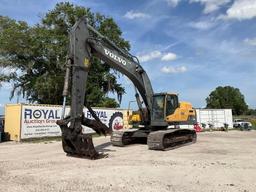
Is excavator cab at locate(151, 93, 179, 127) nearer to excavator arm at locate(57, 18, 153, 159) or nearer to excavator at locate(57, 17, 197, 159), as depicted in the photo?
excavator at locate(57, 17, 197, 159)

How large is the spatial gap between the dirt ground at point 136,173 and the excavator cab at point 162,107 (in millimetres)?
3019

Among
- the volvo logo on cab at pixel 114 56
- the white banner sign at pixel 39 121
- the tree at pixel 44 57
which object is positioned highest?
the tree at pixel 44 57

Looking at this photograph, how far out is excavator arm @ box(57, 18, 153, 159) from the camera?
1273 centimetres

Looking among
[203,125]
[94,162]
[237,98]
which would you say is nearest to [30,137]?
[94,162]

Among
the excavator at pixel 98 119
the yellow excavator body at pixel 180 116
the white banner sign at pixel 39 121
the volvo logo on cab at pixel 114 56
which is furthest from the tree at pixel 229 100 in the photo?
the volvo logo on cab at pixel 114 56

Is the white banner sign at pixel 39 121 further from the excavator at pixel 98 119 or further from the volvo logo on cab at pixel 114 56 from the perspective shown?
the volvo logo on cab at pixel 114 56

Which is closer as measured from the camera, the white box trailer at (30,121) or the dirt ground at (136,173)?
the dirt ground at (136,173)

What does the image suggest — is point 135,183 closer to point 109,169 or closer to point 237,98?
point 109,169

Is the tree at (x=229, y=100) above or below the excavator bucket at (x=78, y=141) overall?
above

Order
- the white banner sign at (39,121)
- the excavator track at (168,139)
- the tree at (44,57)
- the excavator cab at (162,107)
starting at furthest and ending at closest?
the tree at (44,57), the white banner sign at (39,121), the excavator cab at (162,107), the excavator track at (168,139)

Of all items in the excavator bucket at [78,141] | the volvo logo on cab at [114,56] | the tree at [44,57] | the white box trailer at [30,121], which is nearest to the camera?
the excavator bucket at [78,141]

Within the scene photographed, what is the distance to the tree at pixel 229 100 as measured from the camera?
107812 millimetres

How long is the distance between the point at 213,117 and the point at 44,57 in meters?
19.6

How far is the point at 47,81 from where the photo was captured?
127ft
